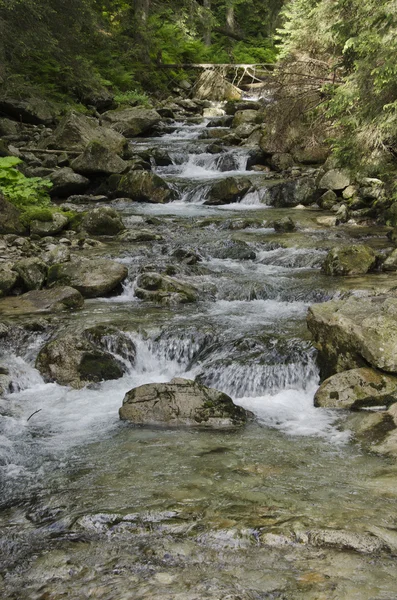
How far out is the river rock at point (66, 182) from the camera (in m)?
16.5

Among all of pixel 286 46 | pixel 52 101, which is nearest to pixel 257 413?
pixel 286 46

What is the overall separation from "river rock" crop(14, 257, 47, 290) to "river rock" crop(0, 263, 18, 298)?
145 millimetres

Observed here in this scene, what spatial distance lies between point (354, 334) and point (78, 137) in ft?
47.8

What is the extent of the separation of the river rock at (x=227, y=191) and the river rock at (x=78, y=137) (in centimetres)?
414

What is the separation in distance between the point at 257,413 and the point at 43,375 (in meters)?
2.97

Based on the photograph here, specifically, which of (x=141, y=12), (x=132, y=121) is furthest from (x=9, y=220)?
(x=141, y=12)

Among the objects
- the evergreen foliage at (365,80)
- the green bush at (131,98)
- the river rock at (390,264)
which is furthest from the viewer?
the green bush at (131,98)

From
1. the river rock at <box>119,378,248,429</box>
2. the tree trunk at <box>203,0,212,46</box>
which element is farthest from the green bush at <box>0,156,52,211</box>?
the tree trunk at <box>203,0,212,46</box>

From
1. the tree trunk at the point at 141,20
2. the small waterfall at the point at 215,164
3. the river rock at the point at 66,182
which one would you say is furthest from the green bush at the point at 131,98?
the river rock at the point at 66,182

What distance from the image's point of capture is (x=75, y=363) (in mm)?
7738

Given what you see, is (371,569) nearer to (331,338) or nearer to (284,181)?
(331,338)

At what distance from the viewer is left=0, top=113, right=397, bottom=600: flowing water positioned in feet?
11.5

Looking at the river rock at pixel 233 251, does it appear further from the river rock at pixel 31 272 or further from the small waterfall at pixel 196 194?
the small waterfall at pixel 196 194

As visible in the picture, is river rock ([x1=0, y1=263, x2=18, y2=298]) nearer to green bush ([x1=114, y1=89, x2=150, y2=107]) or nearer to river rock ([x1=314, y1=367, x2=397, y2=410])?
river rock ([x1=314, y1=367, x2=397, y2=410])
